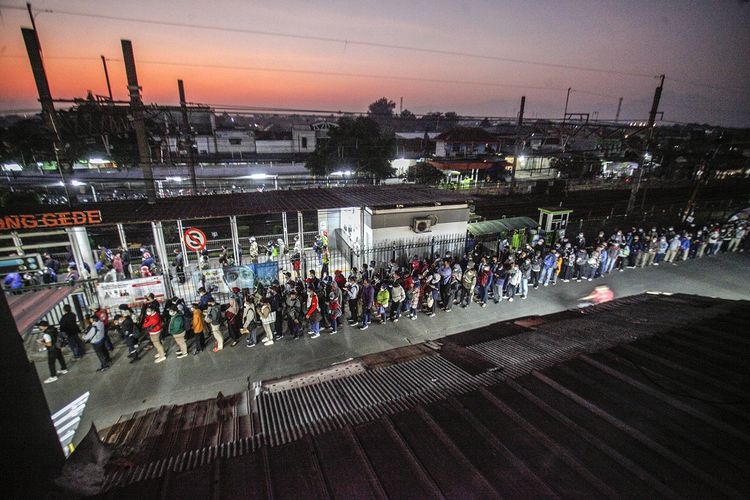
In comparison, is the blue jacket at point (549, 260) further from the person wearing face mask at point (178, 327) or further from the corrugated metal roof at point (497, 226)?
the person wearing face mask at point (178, 327)

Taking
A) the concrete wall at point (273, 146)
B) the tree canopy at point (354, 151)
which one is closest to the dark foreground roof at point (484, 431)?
the tree canopy at point (354, 151)

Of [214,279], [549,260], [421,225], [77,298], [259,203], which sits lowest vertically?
[77,298]

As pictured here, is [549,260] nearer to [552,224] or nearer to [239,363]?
[552,224]

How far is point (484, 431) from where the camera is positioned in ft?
11.1

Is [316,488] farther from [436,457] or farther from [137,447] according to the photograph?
[137,447]

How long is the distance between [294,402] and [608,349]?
462 cm

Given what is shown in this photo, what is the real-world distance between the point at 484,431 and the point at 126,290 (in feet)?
39.6

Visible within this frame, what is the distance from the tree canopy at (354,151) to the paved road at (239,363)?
21.9 m

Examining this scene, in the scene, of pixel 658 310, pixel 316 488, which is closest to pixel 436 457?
pixel 316 488

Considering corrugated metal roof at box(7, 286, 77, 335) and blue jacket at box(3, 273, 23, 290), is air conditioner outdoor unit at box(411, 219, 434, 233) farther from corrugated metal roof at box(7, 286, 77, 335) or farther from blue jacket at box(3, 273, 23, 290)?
blue jacket at box(3, 273, 23, 290)

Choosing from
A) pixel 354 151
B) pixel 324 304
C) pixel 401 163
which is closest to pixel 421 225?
pixel 324 304

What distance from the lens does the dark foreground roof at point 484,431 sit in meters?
2.77

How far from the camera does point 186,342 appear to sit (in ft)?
33.6

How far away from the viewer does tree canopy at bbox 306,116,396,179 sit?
31094 millimetres
